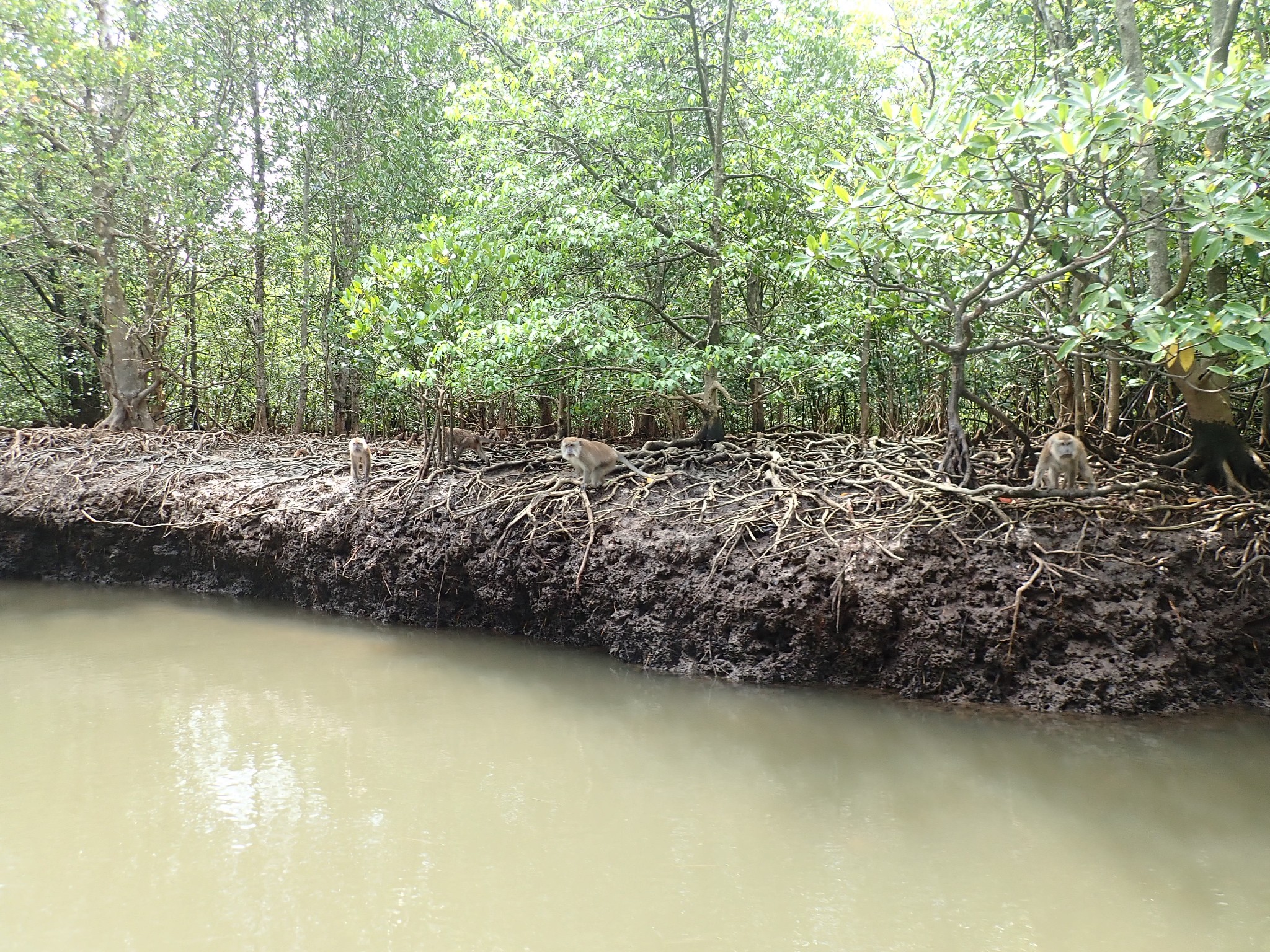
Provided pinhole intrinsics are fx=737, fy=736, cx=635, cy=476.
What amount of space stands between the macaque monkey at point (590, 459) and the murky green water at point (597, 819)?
2.21m

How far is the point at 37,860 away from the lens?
3.56 meters

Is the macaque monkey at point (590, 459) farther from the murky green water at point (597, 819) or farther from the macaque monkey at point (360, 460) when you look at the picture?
the macaque monkey at point (360, 460)

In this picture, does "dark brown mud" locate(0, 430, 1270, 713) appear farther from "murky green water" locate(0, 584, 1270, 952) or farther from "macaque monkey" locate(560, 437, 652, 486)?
"murky green water" locate(0, 584, 1270, 952)

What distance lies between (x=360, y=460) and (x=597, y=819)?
573cm

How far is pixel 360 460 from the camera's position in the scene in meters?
8.50

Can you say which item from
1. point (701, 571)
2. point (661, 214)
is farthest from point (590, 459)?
point (661, 214)

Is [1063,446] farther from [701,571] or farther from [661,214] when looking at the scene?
[661,214]

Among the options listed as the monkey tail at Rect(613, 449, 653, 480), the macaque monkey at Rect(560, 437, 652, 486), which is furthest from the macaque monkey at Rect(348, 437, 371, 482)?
the monkey tail at Rect(613, 449, 653, 480)

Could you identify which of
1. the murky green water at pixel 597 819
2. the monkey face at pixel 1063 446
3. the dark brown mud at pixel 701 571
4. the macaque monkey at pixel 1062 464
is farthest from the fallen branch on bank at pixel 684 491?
the murky green water at pixel 597 819

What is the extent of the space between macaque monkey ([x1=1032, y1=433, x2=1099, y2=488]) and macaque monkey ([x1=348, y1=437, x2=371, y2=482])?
6822 mm

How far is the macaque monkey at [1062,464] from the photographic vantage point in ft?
18.9

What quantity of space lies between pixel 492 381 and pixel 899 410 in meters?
6.50

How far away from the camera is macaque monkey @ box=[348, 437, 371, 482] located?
331 inches

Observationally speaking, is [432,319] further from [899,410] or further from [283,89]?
[283,89]
